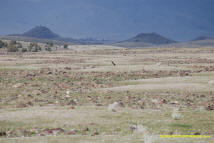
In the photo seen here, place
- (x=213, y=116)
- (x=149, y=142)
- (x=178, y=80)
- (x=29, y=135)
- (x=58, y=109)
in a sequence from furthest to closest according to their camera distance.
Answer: (x=178, y=80)
(x=58, y=109)
(x=213, y=116)
(x=29, y=135)
(x=149, y=142)

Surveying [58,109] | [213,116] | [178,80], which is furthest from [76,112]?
[178,80]

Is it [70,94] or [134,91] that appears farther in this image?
[134,91]

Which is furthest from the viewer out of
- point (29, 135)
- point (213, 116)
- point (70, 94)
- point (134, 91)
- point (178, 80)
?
point (178, 80)

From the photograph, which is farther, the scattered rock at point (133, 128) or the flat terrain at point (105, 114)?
the scattered rock at point (133, 128)

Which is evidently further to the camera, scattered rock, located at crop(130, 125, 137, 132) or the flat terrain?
scattered rock, located at crop(130, 125, 137, 132)

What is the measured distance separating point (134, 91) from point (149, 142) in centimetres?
1652

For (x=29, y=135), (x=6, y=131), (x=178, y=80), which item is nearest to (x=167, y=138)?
(x=29, y=135)

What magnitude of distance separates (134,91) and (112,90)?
159 cm

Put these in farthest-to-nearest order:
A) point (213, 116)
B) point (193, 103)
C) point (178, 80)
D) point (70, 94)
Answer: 1. point (178, 80)
2. point (70, 94)
3. point (193, 103)
4. point (213, 116)

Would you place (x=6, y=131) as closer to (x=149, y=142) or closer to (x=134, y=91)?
(x=149, y=142)

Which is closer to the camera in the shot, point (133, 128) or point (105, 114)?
point (133, 128)

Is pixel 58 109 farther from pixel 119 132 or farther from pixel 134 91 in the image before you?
pixel 134 91

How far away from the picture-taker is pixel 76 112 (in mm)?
17922

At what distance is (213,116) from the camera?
685 inches
